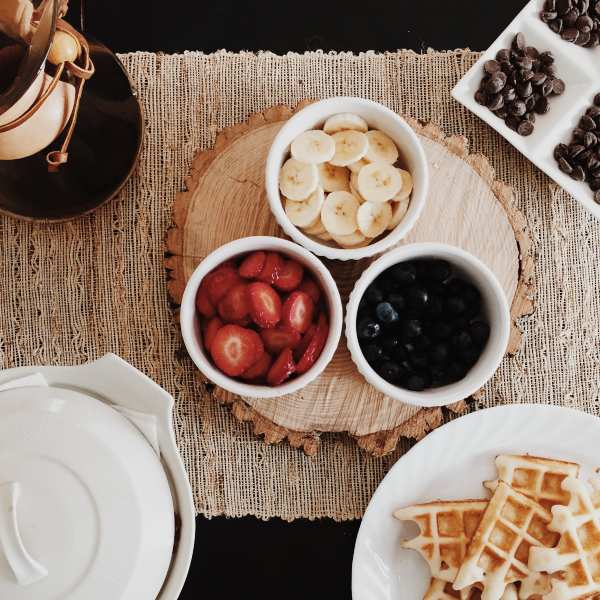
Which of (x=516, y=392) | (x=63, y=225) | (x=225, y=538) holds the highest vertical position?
(x=63, y=225)

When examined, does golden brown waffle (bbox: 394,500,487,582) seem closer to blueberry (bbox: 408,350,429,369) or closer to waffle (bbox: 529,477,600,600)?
waffle (bbox: 529,477,600,600)

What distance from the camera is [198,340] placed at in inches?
47.0

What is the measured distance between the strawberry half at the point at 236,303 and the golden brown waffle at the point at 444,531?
1.42 ft

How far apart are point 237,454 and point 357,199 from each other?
507 millimetres

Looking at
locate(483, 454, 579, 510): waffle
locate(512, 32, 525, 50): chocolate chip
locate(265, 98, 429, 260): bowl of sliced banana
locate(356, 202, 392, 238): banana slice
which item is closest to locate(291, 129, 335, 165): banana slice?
locate(265, 98, 429, 260): bowl of sliced banana

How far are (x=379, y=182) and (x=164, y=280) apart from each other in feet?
1.43

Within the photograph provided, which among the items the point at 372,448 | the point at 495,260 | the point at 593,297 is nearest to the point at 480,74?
the point at 495,260

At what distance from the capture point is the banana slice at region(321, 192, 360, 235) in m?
1.20

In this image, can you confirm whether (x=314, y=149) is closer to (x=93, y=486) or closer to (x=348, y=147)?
(x=348, y=147)

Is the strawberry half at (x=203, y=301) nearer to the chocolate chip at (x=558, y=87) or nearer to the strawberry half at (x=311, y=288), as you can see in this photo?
the strawberry half at (x=311, y=288)

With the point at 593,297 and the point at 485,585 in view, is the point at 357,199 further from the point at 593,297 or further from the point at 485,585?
the point at 485,585

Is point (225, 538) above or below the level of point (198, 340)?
below

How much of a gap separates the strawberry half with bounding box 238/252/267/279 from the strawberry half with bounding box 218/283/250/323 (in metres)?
0.02

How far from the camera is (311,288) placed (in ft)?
3.94
